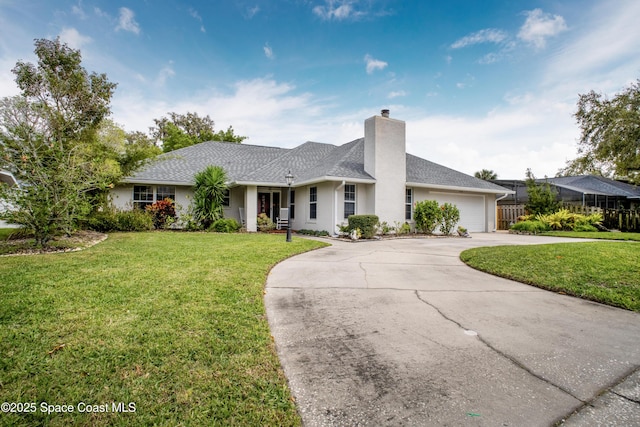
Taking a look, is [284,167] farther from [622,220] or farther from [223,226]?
[622,220]

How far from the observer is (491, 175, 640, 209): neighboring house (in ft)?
67.6

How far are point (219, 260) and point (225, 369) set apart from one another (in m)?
4.34

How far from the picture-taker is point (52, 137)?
9727 mm

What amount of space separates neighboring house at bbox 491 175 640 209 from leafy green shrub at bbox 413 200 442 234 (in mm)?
9610

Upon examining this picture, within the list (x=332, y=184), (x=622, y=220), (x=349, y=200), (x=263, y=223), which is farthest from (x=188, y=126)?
(x=622, y=220)

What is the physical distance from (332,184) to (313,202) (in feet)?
6.25

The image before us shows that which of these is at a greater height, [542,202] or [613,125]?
[613,125]

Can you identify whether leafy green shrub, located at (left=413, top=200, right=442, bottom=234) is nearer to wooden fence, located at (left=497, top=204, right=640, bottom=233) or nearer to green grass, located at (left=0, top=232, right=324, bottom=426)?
wooden fence, located at (left=497, top=204, right=640, bottom=233)

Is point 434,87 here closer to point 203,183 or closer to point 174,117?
point 203,183

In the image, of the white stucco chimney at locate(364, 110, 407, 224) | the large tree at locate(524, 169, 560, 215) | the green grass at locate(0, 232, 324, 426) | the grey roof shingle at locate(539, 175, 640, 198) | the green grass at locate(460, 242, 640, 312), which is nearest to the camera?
the green grass at locate(0, 232, 324, 426)

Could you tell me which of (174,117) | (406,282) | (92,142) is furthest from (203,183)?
(174,117)

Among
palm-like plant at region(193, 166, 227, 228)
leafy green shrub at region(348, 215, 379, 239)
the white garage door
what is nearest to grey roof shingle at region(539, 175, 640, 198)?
the white garage door

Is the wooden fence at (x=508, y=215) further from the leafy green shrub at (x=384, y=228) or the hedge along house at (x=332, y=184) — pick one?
the leafy green shrub at (x=384, y=228)

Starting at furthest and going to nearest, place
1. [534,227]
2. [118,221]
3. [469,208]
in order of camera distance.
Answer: [469,208]
[534,227]
[118,221]
